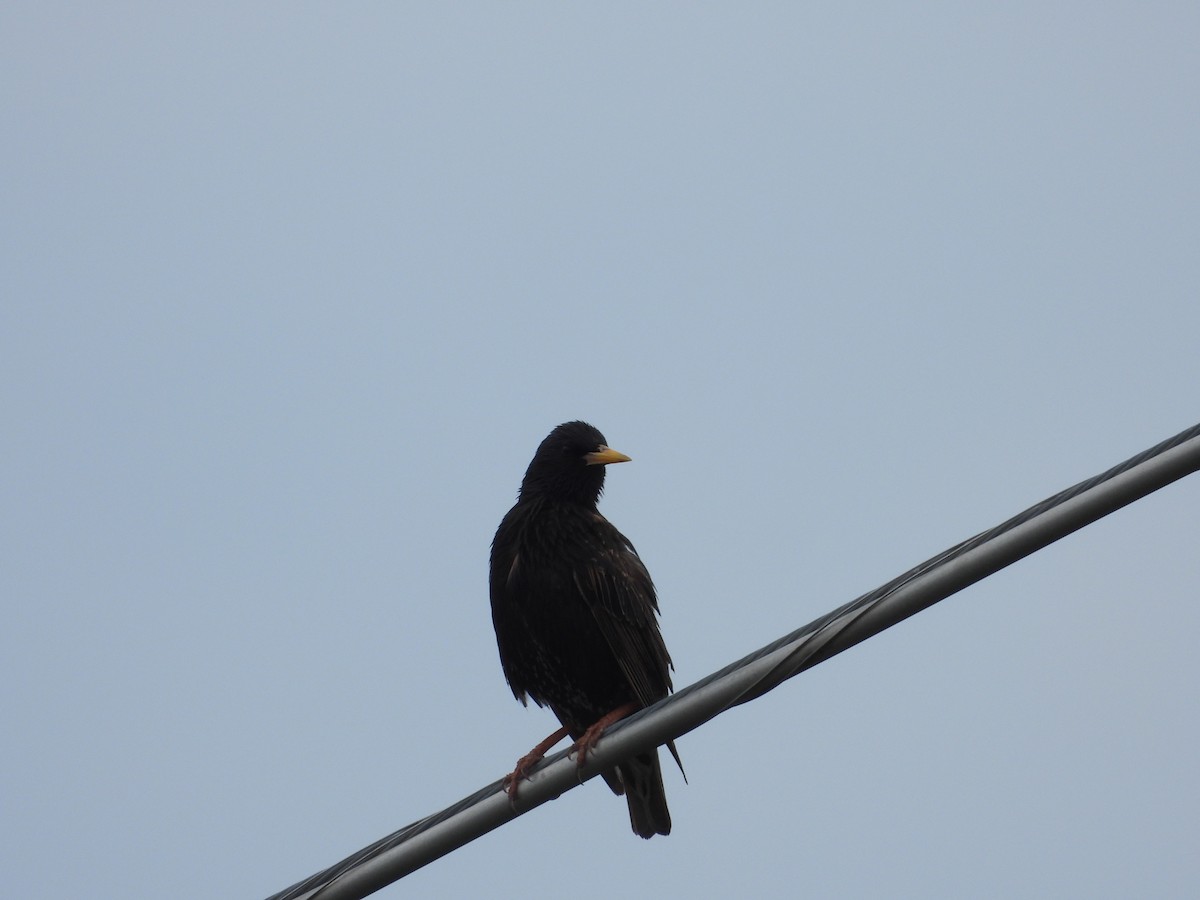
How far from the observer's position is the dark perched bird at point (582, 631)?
6246 millimetres

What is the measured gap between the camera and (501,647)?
6.54 meters

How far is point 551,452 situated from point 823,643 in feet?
11.9

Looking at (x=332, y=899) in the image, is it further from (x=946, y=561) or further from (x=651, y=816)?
(x=651, y=816)

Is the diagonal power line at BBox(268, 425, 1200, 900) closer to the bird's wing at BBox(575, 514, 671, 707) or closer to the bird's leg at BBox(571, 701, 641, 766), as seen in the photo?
the bird's leg at BBox(571, 701, 641, 766)

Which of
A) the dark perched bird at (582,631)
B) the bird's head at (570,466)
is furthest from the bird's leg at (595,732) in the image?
the bird's head at (570,466)

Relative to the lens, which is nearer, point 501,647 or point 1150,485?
point 1150,485

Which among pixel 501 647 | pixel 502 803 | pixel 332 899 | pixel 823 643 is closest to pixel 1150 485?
pixel 823 643

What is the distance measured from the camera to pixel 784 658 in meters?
3.65

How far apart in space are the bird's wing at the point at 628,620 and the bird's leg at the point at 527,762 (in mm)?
426

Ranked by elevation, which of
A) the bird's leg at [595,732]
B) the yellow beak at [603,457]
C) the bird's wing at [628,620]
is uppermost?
the yellow beak at [603,457]

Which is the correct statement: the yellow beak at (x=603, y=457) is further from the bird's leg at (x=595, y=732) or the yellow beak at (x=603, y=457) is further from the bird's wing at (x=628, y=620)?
the bird's leg at (x=595, y=732)

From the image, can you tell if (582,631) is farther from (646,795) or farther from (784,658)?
(784,658)

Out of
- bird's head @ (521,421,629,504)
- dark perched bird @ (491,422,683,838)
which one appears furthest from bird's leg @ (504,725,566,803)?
bird's head @ (521,421,629,504)

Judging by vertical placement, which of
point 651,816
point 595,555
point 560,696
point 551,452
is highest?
point 551,452
